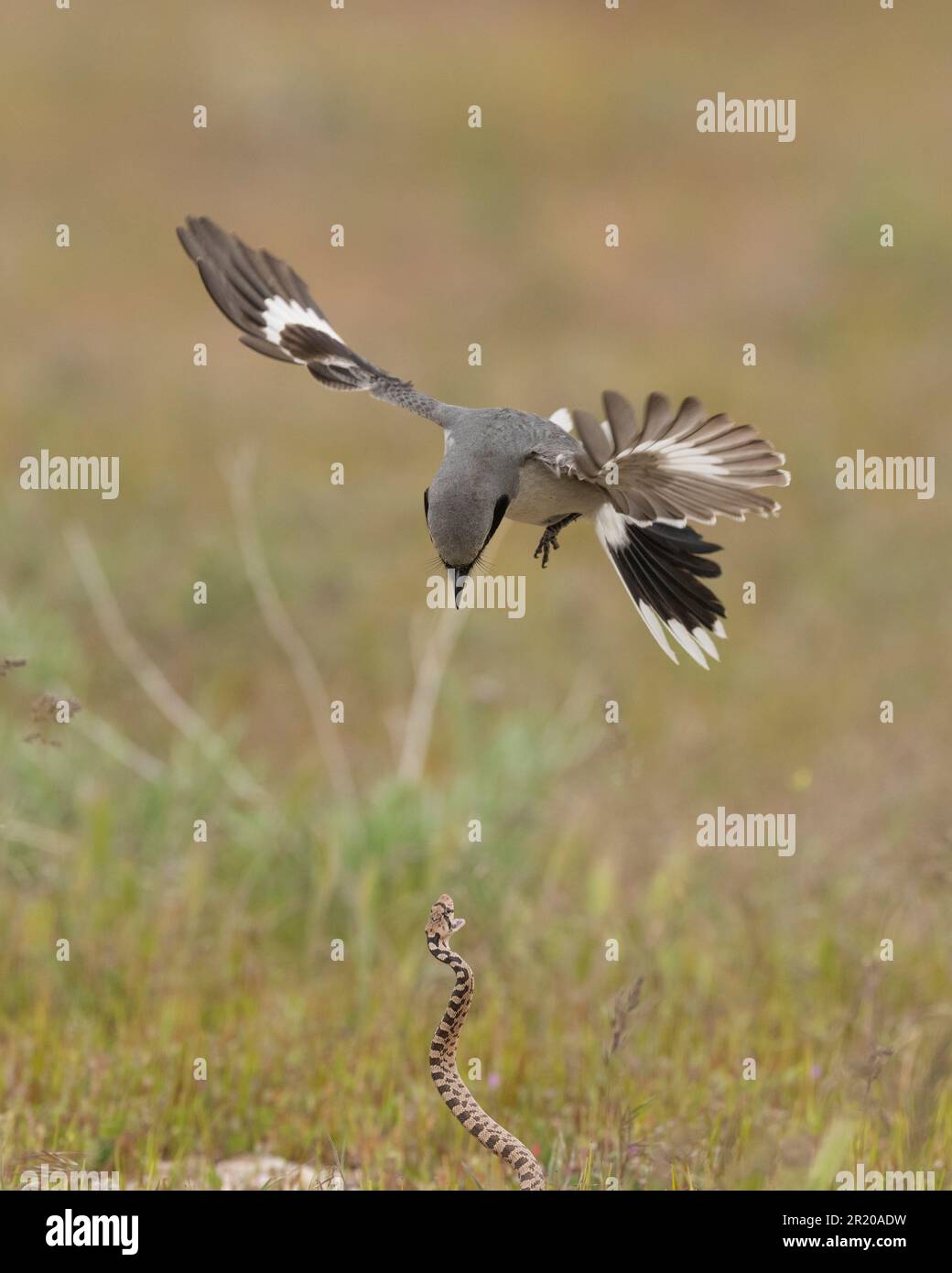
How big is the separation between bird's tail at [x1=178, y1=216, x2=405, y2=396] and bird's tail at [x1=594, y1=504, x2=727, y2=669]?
663 millimetres

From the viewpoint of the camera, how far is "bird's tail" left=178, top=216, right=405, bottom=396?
3.86m

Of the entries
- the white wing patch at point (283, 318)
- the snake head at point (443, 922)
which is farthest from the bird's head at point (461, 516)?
the white wing patch at point (283, 318)

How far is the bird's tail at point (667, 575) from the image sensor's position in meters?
3.54

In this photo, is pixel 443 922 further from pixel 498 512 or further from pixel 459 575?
pixel 498 512

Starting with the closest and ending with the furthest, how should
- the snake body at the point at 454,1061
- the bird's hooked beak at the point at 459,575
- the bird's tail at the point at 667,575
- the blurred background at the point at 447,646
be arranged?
the bird's hooked beak at the point at 459,575, the snake body at the point at 454,1061, the bird's tail at the point at 667,575, the blurred background at the point at 447,646

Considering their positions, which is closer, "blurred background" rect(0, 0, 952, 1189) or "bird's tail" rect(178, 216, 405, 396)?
"bird's tail" rect(178, 216, 405, 396)

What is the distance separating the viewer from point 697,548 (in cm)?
356

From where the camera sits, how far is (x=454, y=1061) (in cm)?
348

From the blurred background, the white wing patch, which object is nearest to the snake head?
the blurred background

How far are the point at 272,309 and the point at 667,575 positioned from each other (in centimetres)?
123

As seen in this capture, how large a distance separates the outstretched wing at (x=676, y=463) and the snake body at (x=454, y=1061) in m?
0.91

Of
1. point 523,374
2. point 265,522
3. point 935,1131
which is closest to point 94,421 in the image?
point 265,522

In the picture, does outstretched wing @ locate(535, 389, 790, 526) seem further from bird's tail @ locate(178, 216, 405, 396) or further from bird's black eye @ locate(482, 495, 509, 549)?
bird's tail @ locate(178, 216, 405, 396)

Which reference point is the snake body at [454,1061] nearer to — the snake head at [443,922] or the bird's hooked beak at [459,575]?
the snake head at [443,922]
